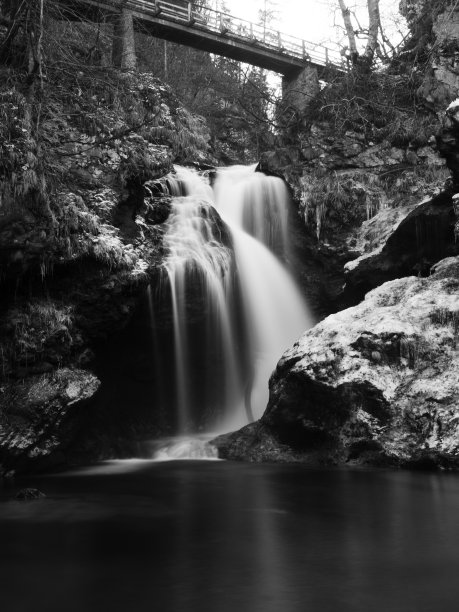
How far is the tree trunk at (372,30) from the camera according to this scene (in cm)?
1927

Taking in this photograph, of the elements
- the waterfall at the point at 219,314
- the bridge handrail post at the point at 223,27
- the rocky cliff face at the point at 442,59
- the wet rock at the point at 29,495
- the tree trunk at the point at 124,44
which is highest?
the bridge handrail post at the point at 223,27

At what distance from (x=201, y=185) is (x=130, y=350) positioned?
206 inches

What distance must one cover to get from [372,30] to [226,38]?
204 inches

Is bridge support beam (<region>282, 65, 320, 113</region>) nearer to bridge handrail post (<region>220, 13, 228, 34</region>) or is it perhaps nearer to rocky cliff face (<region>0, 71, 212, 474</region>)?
bridge handrail post (<region>220, 13, 228, 34</region>)

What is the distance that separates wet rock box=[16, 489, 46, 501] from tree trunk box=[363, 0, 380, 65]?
17.2m

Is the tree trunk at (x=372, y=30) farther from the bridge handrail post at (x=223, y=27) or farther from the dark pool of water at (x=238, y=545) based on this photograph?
the dark pool of water at (x=238, y=545)

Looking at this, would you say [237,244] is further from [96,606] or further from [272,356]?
[96,606]

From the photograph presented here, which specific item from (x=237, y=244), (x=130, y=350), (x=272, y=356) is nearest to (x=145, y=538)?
(x=130, y=350)

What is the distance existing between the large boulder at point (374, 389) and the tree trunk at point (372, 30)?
40.4ft

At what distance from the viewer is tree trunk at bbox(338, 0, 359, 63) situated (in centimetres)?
1923

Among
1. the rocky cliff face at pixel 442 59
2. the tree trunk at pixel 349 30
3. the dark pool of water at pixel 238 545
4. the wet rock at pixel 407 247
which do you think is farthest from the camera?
the tree trunk at pixel 349 30

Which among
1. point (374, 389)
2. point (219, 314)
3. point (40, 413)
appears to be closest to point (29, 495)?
point (40, 413)

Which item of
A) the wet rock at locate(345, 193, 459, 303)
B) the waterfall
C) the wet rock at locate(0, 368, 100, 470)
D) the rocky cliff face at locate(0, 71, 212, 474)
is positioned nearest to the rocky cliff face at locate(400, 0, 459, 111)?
the wet rock at locate(345, 193, 459, 303)

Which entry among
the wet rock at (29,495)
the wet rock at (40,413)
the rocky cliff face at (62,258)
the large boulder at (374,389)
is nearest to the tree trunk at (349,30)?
the rocky cliff face at (62,258)
